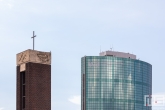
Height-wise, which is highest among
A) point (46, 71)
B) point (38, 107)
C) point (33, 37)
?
point (33, 37)

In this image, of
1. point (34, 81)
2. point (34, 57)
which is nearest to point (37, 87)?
point (34, 81)

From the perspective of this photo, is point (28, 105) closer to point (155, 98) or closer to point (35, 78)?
point (35, 78)

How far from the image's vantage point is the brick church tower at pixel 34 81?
78.0m

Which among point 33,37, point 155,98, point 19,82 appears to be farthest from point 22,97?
point 155,98

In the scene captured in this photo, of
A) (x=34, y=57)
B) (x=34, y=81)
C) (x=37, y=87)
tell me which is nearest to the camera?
(x=34, y=81)

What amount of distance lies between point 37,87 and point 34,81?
3.35 feet

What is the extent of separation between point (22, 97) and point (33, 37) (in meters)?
9.47

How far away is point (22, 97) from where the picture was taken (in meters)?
80.1

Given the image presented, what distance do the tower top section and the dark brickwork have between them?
0.63 metres

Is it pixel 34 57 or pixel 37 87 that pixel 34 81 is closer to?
pixel 37 87

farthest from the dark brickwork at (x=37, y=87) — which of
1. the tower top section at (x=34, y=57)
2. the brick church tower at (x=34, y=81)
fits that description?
the tower top section at (x=34, y=57)

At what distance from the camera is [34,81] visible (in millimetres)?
78188

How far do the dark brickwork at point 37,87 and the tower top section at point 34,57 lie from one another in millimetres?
633

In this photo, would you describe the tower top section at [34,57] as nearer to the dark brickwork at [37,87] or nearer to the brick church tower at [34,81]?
the brick church tower at [34,81]
